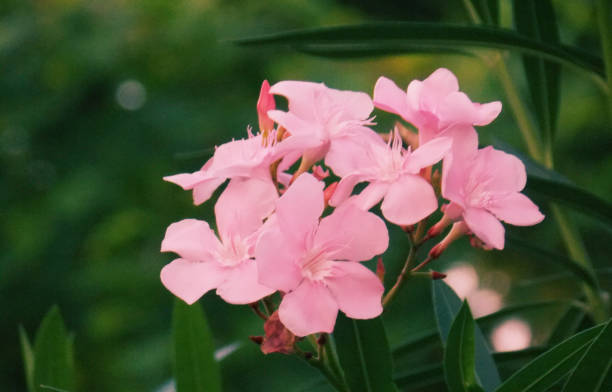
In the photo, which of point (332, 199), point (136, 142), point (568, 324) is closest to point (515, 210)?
point (332, 199)

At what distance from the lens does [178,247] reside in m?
0.51

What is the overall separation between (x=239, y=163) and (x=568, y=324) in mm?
547

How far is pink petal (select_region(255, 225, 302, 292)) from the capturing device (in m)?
0.45

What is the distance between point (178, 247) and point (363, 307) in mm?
131

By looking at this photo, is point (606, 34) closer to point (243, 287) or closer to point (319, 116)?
point (319, 116)

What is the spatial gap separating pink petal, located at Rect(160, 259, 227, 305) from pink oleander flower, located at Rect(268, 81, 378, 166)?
4.0 inches

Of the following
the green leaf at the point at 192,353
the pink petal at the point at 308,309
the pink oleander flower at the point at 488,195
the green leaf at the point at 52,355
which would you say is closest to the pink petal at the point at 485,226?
the pink oleander flower at the point at 488,195

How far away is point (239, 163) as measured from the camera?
1.70 ft

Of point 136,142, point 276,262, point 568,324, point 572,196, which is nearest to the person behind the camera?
point 276,262

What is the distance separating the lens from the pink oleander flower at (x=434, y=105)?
0.51 metres

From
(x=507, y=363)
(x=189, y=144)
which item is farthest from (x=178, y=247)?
(x=189, y=144)

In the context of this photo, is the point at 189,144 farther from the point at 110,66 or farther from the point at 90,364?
the point at 90,364

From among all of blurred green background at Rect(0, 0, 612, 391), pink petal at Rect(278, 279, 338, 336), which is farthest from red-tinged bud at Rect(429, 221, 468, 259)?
blurred green background at Rect(0, 0, 612, 391)

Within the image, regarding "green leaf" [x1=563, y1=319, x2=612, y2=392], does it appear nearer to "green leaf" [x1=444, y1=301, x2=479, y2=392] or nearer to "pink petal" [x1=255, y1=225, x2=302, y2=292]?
"green leaf" [x1=444, y1=301, x2=479, y2=392]
